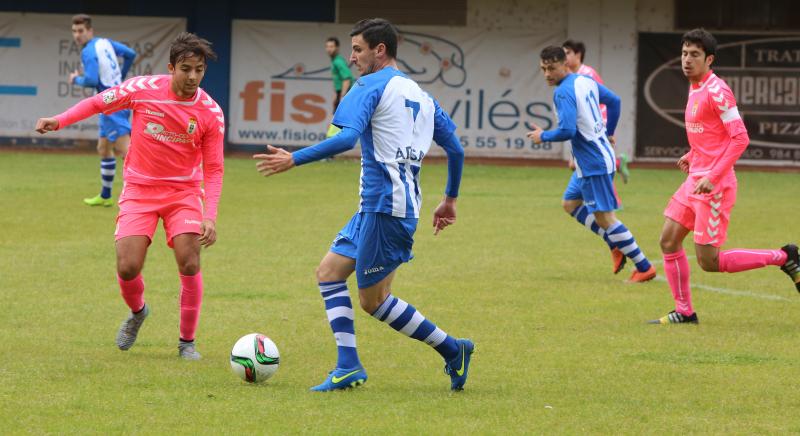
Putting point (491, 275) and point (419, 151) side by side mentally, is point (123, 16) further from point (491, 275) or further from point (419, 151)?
point (419, 151)

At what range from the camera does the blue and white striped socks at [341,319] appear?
6703mm

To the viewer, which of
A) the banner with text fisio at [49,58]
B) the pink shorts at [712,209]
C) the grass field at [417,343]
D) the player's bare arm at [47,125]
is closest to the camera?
the grass field at [417,343]

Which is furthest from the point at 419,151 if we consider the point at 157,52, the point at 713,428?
the point at 157,52

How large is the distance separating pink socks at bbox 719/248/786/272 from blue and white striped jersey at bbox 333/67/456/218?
344 centimetres

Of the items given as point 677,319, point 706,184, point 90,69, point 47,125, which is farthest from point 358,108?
point 90,69

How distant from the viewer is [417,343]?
8.20 metres

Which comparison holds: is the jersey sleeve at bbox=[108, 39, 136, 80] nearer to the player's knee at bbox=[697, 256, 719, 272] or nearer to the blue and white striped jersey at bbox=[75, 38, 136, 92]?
the blue and white striped jersey at bbox=[75, 38, 136, 92]

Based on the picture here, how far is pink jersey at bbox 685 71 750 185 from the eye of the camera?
862cm

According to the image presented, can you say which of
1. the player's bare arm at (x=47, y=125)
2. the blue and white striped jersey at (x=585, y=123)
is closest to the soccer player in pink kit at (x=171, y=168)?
the player's bare arm at (x=47, y=125)

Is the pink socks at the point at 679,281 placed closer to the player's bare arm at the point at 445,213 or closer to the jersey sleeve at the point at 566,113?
the jersey sleeve at the point at 566,113

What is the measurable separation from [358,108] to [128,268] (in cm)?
201

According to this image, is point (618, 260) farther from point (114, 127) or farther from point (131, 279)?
point (114, 127)

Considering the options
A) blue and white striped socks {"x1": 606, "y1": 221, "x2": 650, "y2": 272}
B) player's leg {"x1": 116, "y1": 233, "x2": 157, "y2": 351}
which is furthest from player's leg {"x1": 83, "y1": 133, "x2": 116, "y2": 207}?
player's leg {"x1": 116, "y1": 233, "x2": 157, "y2": 351}

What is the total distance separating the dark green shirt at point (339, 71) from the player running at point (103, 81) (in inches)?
346
